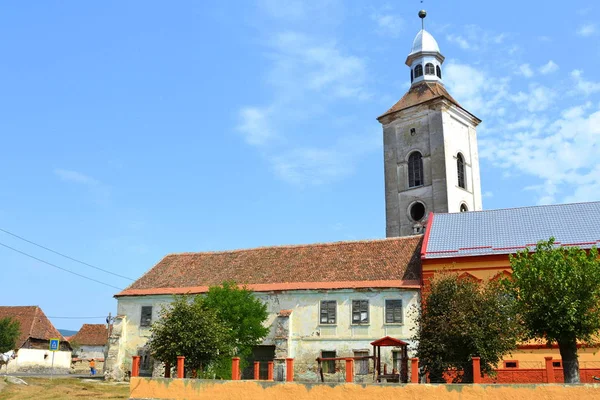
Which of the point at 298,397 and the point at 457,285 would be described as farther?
the point at 457,285

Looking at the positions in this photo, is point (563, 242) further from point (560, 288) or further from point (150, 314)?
point (150, 314)

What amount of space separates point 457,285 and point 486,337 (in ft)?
7.56

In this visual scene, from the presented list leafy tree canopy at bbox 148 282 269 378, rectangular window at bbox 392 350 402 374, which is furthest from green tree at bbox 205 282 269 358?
rectangular window at bbox 392 350 402 374

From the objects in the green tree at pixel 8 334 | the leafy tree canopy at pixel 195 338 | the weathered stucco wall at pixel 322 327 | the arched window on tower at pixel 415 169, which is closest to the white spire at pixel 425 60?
the arched window on tower at pixel 415 169

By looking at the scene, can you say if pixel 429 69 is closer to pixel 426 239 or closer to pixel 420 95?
pixel 420 95

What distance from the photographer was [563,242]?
30.0 metres

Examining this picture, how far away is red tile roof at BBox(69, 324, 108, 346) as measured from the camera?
69.8 meters

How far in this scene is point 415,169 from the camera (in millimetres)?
46312

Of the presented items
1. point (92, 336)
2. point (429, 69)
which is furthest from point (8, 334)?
point (429, 69)

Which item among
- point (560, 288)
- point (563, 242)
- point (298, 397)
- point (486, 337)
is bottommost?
point (298, 397)

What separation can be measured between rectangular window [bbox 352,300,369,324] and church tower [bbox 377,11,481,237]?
13.1 m

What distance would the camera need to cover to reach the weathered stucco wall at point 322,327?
31.1 metres

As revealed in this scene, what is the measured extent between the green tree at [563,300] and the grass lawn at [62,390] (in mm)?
17271

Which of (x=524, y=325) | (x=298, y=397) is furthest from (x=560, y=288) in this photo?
(x=298, y=397)
